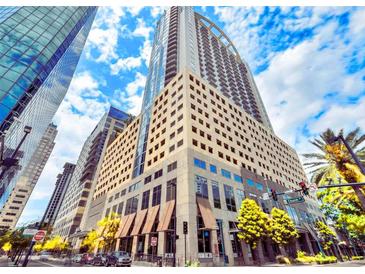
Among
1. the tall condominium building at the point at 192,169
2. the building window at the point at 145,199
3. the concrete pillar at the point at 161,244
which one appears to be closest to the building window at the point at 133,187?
the tall condominium building at the point at 192,169

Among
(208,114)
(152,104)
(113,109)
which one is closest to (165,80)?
(152,104)

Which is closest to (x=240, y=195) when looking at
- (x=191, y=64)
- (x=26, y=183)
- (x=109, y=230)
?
(x=109, y=230)

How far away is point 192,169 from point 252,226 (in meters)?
11.8

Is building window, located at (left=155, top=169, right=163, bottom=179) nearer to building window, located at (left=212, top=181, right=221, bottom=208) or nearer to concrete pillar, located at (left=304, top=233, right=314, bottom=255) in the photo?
building window, located at (left=212, top=181, right=221, bottom=208)

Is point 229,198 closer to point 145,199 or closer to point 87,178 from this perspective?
point 145,199

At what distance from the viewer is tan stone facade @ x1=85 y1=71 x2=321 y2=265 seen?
27250mm

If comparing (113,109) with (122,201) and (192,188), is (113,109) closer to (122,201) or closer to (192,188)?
(122,201)

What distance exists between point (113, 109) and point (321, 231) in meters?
105

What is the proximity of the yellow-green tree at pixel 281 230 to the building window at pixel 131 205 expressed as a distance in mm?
24245

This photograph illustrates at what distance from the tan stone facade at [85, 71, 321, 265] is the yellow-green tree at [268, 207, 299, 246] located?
315 cm

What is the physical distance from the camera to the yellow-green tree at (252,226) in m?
27.1

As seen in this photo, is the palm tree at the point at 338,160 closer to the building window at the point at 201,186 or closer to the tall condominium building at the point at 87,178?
the building window at the point at 201,186

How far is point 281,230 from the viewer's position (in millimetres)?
31172

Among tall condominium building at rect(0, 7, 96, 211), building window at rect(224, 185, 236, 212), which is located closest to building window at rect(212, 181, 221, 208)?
building window at rect(224, 185, 236, 212)
